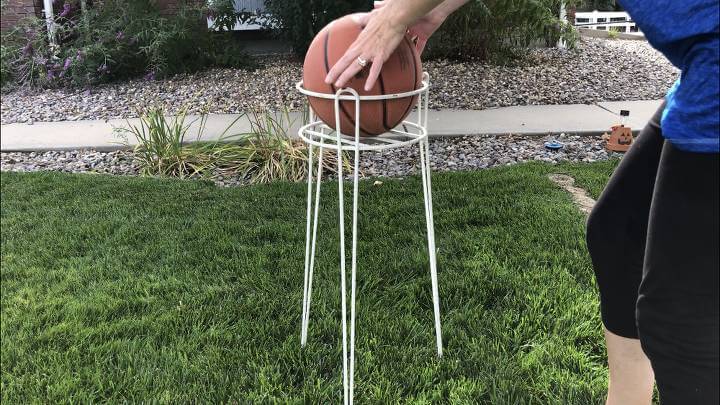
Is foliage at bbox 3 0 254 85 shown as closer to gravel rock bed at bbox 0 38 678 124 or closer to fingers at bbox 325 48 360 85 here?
gravel rock bed at bbox 0 38 678 124

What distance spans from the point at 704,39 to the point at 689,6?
57 millimetres

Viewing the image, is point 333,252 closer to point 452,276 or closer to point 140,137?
point 452,276

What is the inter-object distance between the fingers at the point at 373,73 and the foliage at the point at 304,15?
6247 millimetres

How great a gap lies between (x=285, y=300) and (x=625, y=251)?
65.9 inches

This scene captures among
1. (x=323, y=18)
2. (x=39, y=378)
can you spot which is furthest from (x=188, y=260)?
(x=323, y=18)

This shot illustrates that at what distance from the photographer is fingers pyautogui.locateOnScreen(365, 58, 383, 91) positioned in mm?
1656

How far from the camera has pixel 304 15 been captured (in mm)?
8125

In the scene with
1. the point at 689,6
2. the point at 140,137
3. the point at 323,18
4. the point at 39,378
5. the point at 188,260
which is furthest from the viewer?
the point at 323,18

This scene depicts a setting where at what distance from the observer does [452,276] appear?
9.50ft

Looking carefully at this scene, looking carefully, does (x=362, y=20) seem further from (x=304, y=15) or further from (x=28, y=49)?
(x=28, y=49)

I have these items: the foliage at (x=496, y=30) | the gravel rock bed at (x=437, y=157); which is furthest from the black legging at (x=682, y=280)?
the foliage at (x=496, y=30)

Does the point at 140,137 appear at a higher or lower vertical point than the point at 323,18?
lower

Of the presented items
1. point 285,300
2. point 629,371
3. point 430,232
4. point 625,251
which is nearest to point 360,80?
point 430,232

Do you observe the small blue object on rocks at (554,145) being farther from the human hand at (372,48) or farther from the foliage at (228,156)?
the human hand at (372,48)
